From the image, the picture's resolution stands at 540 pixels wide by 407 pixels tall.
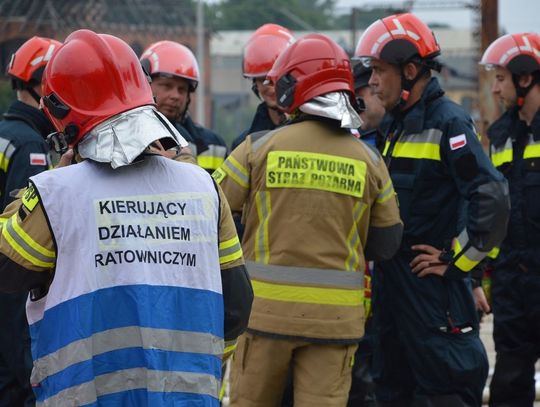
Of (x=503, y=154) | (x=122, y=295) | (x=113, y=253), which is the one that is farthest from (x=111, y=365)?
(x=503, y=154)

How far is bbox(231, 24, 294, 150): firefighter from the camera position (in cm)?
717

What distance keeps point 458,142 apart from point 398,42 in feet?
2.31

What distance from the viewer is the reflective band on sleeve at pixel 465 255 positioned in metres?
5.61

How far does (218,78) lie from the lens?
91375 mm

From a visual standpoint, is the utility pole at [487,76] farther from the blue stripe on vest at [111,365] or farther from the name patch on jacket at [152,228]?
the blue stripe on vest at [111,365]

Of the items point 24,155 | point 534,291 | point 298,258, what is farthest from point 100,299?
point 534,291

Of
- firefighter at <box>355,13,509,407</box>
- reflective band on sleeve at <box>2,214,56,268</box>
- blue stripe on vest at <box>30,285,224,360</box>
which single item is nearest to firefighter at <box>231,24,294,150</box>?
firefighter at <box>355,13,509,407</box>

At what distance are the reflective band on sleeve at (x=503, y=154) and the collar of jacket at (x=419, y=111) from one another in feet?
3.68

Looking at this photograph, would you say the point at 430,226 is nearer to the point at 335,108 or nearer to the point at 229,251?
the point at 335,108

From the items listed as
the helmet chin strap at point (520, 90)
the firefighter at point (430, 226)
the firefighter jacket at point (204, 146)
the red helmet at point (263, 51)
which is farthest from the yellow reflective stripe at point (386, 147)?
the firefighter jacket at point (204, 146)

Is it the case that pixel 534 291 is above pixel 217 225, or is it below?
below

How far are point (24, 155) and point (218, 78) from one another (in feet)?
282

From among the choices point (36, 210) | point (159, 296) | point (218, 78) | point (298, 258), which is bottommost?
point (218, 78)

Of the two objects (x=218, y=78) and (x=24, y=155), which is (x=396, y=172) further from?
(x=218, y=78)
